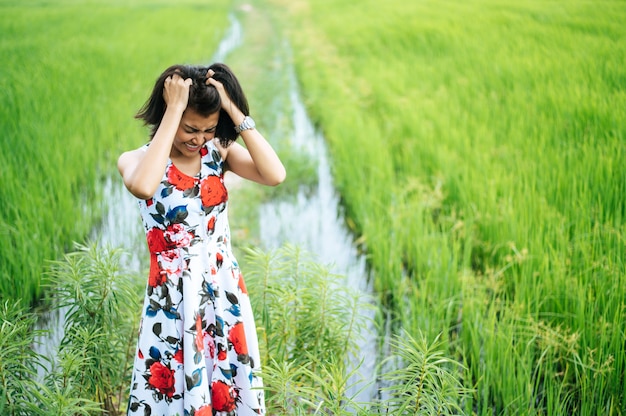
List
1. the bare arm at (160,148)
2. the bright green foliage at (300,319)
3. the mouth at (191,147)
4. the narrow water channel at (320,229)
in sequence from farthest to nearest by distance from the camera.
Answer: the narrow water channel at (320,229) < the bright green foliage at (300,319) < the mouth at (191,147) < the bare arm at (160,148)

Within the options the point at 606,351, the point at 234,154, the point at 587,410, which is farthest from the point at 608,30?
the point at 234,154

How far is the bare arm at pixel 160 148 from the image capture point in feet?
4.51

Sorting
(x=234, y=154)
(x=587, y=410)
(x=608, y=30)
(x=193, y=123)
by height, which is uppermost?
(x=608, y=30)

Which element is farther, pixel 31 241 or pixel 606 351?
pixel 31 241

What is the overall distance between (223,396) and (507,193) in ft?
7.65

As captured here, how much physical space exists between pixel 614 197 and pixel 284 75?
5739 millimetres

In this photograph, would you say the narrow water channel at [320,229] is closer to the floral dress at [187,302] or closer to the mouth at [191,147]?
the floral dress at [187,302]

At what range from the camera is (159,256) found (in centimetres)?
148

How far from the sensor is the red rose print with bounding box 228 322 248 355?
61.9 inches

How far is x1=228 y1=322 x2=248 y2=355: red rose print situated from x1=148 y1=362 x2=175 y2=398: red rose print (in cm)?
18

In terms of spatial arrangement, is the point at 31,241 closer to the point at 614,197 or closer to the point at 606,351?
the point at 606,351

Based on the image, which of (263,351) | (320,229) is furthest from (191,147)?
(320,229)

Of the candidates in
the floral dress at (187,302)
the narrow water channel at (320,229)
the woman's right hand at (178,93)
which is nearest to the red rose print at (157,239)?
the floral dress at (187,302)

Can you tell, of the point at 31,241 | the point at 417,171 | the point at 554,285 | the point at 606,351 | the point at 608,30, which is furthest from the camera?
the point at 608,30
